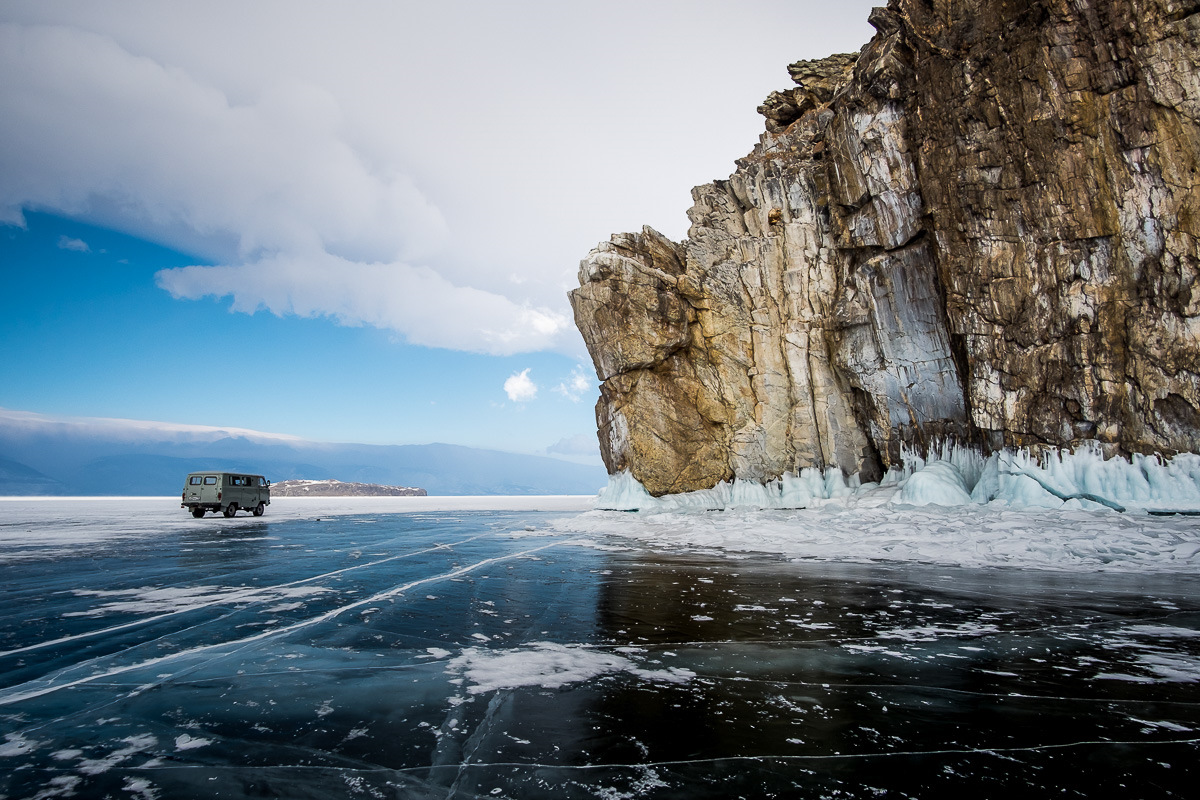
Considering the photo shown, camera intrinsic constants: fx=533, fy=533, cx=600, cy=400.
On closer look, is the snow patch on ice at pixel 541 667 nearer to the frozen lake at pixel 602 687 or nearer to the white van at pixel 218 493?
the frozen lake at pixel 602 687

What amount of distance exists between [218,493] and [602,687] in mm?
33581

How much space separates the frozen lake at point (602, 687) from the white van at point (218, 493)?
2341cm

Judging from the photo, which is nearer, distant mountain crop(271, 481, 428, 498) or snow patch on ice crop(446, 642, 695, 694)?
snow patch on ice crop(446, 642, 695, 694)

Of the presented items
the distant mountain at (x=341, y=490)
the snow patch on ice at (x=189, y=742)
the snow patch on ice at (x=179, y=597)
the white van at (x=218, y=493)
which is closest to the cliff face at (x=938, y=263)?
the white van at (x=218, y=493)

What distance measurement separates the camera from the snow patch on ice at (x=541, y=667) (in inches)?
180

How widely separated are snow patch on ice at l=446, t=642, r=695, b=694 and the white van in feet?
104

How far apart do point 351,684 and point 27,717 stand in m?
2.16

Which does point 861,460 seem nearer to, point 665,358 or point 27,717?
point 665,358

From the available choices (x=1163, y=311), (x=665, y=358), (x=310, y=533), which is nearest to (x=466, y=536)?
(x=310, y=533)

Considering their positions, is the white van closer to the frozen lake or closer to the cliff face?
the frozen lake

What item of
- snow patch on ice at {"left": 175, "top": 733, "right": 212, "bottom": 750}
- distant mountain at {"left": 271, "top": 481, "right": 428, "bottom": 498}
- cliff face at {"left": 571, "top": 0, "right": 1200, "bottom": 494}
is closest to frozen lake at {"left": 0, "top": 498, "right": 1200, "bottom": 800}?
snow patch on ice at {"left": 175, "top": 733, "right": 212, "bottom": 750}

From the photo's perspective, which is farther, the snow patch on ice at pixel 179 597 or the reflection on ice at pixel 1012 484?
the reflection on ice at pixel 1012 484

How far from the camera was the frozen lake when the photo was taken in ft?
9.92

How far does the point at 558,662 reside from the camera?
200 inches
